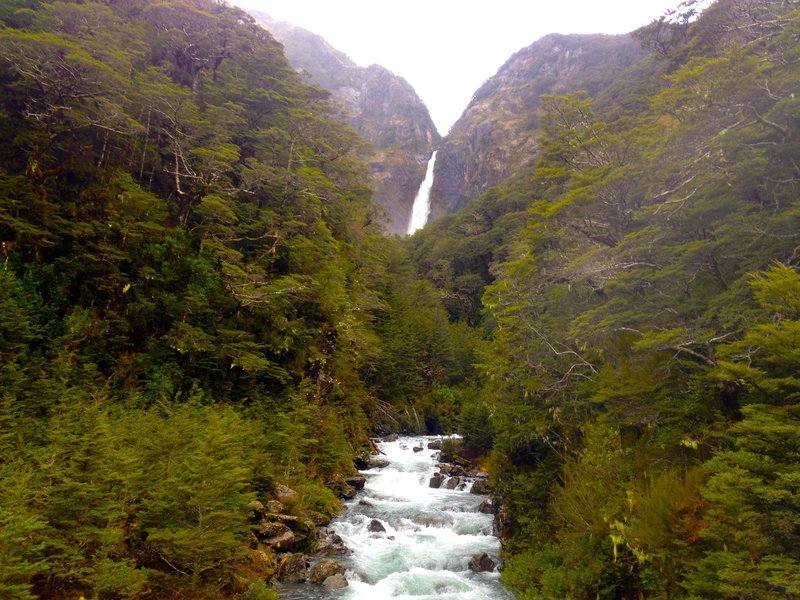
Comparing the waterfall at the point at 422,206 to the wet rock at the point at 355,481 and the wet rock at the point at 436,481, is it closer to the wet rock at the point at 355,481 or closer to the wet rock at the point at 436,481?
the wet rock at the point at 436,481

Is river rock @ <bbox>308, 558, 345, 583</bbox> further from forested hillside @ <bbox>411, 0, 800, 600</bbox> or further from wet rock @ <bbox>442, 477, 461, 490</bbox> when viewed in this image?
wet rock @ <bbox>442, 477, 461, 490</bbox>

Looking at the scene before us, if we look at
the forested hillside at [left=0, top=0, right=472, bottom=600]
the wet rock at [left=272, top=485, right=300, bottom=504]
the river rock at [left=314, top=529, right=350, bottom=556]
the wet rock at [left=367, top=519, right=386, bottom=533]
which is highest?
the forested hillside at [left=0, top=0, right=472, bottom=600]

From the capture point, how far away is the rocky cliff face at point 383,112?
3952 inches

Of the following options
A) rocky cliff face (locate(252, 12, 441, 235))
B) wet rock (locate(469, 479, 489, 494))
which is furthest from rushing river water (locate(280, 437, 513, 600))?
rocky cliff face (locate(252, 12, 441, 235))

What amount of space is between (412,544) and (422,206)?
280 ft

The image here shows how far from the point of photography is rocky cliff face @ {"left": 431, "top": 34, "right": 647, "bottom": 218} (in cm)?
8381

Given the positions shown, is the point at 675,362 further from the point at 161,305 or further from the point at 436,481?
the point at 161,305

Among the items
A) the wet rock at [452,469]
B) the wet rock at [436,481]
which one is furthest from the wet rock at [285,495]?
the wet rock at [452,469]

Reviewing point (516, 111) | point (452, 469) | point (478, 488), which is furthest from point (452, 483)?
point (516, 111)

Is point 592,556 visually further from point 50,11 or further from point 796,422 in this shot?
point 50,11

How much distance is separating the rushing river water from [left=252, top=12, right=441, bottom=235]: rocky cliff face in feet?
257

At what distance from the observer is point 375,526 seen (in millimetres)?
12758

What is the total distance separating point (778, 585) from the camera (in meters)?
4.32

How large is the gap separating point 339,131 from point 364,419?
48.3 feet
